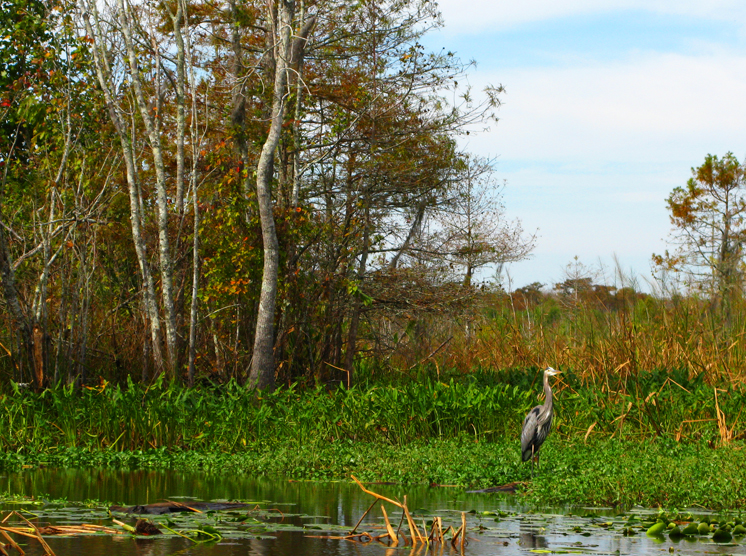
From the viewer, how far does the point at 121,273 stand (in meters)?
14.2

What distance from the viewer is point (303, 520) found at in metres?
5.74

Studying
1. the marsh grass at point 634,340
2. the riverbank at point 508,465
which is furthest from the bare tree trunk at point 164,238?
the marsh grass at point 634,340

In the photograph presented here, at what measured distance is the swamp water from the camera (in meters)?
4.79

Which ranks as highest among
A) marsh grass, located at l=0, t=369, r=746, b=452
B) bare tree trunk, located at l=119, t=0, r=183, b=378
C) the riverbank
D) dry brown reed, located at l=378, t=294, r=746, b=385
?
bare tree trunk, located at l=119, t=0, r=183, b=378

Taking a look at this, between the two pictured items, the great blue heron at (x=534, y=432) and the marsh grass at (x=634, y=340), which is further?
the marsh grass at (x=634, y=340)

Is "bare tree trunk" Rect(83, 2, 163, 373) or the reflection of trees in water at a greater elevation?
"bare tree trunk" Rect(83, 2, 163, 373)

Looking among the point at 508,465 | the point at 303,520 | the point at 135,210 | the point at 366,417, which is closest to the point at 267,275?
the point at 135,210

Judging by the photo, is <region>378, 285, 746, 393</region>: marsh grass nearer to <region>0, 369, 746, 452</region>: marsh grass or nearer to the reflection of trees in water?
<region>0, 369, 746, 452</region>: marsh grass

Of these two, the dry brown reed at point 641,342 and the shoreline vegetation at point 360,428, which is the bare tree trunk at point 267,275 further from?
the dry brown reed at point 641,342

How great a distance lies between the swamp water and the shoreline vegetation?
0.99 metres

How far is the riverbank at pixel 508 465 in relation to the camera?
21.4ft

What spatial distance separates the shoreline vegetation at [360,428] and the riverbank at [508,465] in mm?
26

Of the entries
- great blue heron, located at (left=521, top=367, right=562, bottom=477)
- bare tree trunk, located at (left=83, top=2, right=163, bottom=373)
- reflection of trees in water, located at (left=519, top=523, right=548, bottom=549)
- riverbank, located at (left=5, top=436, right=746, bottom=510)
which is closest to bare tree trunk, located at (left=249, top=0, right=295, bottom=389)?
bare tree trunk, located at (left=83, top=2, right=163, bottom=373)

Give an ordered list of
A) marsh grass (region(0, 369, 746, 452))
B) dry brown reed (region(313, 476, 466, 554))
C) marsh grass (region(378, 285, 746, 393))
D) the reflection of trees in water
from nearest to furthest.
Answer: dry brown reed (region(313, 476, 466, 554)) → the reflection of trees in water → marsh grass (region(0, 369, 746, 452)) → marsh grass (region(378, 285, 746, 393))
